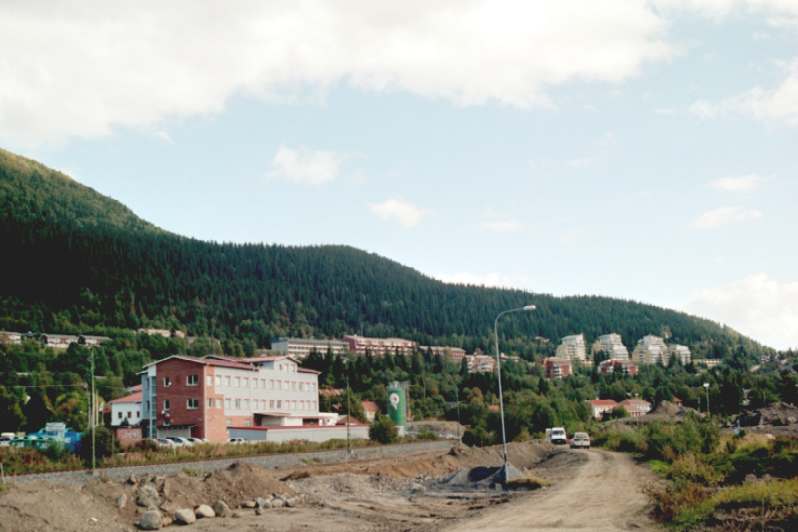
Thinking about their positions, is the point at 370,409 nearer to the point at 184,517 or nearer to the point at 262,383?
the point at 262,383

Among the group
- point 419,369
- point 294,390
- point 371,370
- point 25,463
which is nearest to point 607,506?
point 25,463

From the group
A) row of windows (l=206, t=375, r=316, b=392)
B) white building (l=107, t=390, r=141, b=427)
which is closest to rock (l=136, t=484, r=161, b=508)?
row of windows (l=206, t=375, r=316, b=392)

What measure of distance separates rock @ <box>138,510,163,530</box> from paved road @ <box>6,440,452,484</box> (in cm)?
747

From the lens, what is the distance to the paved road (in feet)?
140

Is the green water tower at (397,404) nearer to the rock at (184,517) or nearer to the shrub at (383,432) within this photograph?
the shrub at (383,432)

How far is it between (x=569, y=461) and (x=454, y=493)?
18029 mm

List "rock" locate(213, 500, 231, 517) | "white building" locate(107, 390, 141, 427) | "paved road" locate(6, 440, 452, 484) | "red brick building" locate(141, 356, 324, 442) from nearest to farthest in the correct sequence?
"rock" locate(213, 500, 231, 517)
"paved road" locate(6, 440, 452, 484)
"red brick building" locate(141, 356, 324, 442)
"white building" locate(107, 390, 141, 427)

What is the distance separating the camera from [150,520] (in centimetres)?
2772

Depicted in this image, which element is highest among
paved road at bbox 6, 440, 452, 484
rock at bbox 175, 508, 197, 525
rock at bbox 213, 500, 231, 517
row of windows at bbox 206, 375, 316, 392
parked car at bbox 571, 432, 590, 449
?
row of windows at bbox 206, 375, 316, 392

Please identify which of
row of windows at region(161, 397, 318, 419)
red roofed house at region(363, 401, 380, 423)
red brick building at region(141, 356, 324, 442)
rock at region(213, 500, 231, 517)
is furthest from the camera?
red roofed house at region(363, 401, 380, 423)

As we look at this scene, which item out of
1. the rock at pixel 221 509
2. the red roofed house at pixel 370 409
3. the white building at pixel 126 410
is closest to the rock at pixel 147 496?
the rock at pixel 221 509

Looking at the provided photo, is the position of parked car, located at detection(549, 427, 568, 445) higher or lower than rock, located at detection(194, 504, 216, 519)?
lower

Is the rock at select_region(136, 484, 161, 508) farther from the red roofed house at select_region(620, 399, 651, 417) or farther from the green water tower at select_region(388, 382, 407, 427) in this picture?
the red roofed house at select_region(620, 399, 651, 417)

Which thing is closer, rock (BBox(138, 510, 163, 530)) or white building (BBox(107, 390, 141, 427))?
rock (BBox(138, 510, 163, 530))
